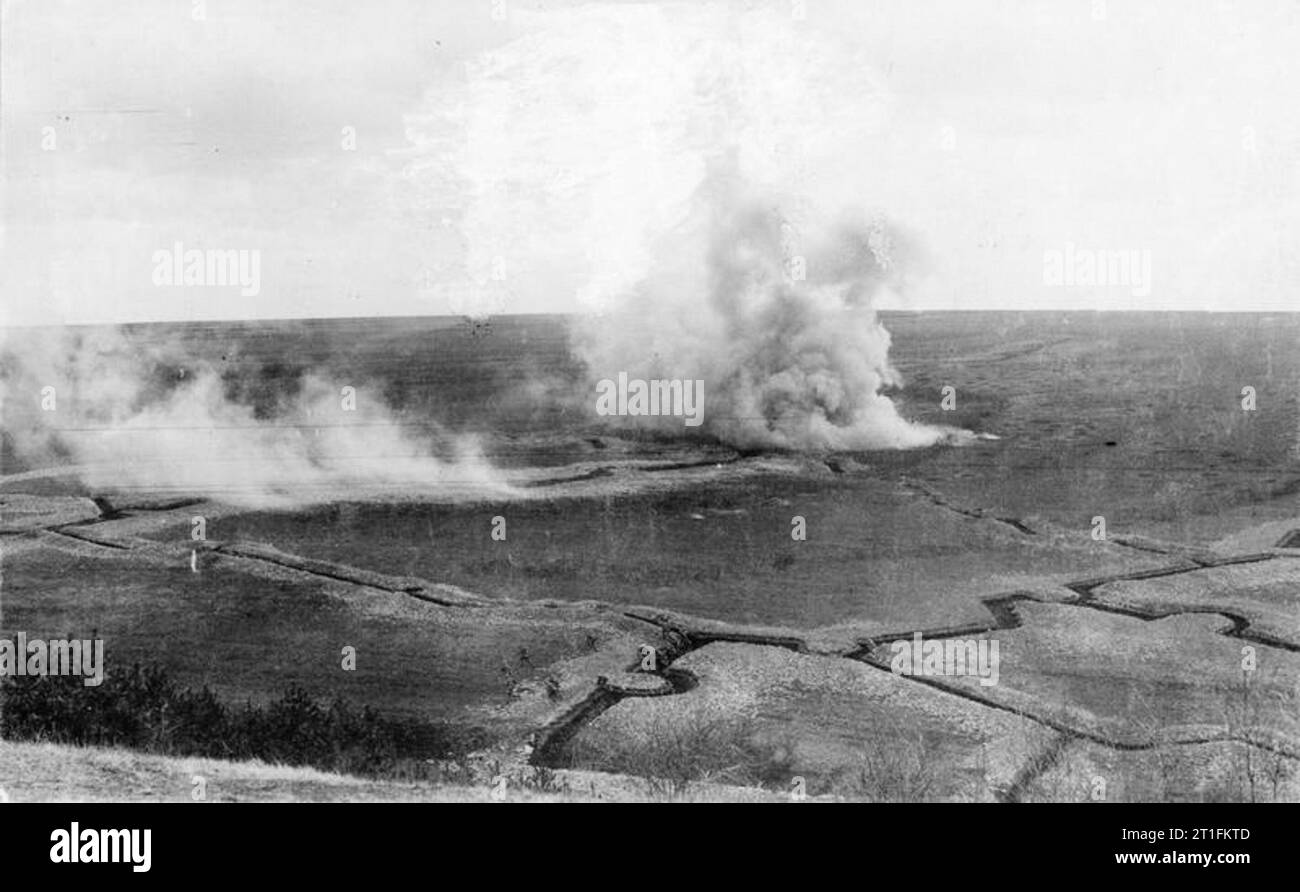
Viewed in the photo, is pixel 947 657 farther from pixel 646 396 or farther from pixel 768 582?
pixel 646 396

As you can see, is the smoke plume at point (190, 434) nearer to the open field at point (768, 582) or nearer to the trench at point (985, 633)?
the open field at point (768, 582)

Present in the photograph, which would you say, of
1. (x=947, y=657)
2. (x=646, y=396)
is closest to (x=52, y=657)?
(x=646, y=396)

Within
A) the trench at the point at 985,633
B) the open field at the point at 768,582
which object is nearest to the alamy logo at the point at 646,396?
the open field at the point at 768,582
